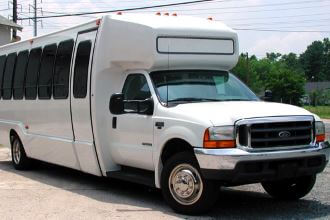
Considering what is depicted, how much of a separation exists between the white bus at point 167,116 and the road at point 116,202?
1.10 feet

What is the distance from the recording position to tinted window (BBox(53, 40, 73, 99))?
33.7 ft

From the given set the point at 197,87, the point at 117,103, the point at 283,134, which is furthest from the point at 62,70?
the point at 283,134

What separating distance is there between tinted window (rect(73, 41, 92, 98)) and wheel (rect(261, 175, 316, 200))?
11.0 feet

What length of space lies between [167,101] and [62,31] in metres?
3.46

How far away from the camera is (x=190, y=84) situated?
8477 mm

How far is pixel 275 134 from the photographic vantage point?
23.9 feet

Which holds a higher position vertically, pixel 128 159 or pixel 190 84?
pixel 190 84

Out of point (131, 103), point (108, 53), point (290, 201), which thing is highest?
point (108, 53)

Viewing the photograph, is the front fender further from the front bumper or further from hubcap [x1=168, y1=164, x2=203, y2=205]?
hubcap [x1=168, y1=164, x2=203, y2=205]

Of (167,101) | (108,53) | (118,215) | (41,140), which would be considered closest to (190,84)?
(167,101)

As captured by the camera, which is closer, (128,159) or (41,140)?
(128,159)

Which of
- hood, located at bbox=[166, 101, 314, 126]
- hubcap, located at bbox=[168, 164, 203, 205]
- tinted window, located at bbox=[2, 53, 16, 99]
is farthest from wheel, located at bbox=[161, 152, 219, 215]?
tinted window, located at bbox=[2, 53, 16, 99]

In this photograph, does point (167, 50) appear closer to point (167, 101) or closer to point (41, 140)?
point (167, 101)

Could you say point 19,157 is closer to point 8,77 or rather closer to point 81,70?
point 8,77
